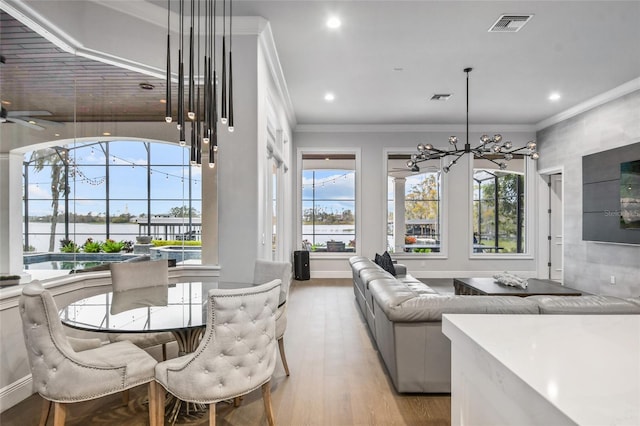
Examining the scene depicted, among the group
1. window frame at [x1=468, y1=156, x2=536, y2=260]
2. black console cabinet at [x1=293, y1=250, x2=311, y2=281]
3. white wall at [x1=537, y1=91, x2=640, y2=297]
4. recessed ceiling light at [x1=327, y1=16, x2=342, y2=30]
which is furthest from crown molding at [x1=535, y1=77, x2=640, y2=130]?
black console cabinet at [x1=293, y1=250, x2=311, y2=281]

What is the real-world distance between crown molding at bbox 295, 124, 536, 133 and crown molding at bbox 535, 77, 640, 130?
56 centimetres

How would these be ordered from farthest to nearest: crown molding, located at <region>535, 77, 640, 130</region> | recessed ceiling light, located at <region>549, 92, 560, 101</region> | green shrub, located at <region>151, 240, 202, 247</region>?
recessed ceiling light, located at <region>549, 92, 560, 101</region>, crown molding, located at <region>535, 77, 640, 130</region>, green shrub, located at <region>151, 240, 202, 247</region>

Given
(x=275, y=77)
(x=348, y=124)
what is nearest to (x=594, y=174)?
(x=348, y=124)

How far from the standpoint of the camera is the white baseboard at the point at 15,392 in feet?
7.74

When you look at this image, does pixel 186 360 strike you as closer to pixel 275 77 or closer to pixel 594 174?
pixel 275 77

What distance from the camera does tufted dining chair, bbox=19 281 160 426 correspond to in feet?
5.85

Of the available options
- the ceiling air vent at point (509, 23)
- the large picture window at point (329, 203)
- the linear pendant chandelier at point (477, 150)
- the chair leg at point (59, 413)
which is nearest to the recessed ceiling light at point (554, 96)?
the linear pendant chandelier at point (477, 150)

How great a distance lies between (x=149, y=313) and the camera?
2.14 m

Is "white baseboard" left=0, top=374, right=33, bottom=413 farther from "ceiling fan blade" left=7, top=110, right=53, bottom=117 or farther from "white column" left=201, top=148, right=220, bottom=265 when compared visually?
"ceiling fan blade" left=7, top=110, right=53, bottom=117

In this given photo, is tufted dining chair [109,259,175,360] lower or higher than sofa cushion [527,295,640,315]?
higher

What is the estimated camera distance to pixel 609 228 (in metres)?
5.43

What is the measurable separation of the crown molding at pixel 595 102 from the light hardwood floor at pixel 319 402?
534 centimetres

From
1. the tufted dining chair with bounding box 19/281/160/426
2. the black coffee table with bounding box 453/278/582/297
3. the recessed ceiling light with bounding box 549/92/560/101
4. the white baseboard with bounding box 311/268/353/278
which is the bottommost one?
the white baseboard with bounding box 311/268/353/278

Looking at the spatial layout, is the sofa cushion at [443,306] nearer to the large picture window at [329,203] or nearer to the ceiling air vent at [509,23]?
the ceiling air vent at [509,23]
